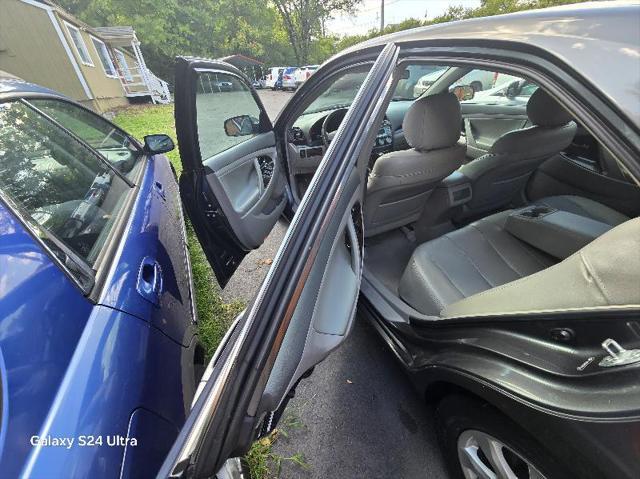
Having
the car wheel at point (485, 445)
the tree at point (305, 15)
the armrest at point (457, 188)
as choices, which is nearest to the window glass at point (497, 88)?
the armrest at point (457, 188)

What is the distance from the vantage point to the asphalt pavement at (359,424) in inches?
58.8

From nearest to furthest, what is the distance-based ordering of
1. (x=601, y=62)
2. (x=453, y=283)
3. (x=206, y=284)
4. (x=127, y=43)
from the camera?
(x=601, y=62)
(x=453, y=283)
(x=206, y=284)
(x=127, y=43)

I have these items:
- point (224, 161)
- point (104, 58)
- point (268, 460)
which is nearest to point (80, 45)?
point (104, 58)

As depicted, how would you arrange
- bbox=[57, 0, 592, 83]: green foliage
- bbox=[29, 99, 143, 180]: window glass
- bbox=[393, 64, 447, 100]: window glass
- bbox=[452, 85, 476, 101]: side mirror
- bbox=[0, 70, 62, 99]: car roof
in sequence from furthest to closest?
bbox=[57, 0, 592, 83]: green foliage → bbox=[393, 64, 447, 100]: window glass → bbox=[452, 85, 476, 101]: side mirror → bbox=[29, 99, 143, 180]: window glass → bbox=[0, 70, 62, 99]: car roof

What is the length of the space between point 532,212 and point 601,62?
3.96 ft

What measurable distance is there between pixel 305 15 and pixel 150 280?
32.8 m

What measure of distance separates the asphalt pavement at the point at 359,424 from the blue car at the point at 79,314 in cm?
72

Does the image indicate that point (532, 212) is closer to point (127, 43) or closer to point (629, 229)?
point (629, 229)

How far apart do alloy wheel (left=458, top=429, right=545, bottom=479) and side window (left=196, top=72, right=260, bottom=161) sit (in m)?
1.83

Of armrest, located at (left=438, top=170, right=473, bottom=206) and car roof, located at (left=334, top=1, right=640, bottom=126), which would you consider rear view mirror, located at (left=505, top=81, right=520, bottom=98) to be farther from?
car roof, located at (left=334, top=1, right=640, bottom=126)

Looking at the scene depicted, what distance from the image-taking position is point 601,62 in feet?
2.33

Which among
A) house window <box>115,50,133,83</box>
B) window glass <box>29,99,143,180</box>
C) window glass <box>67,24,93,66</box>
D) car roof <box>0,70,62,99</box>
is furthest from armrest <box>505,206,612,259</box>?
house window <box>115,50,133,83</box>

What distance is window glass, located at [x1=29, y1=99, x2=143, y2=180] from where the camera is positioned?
1.69m

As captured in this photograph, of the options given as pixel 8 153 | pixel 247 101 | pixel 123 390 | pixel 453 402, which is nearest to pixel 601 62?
pixel 453 402
